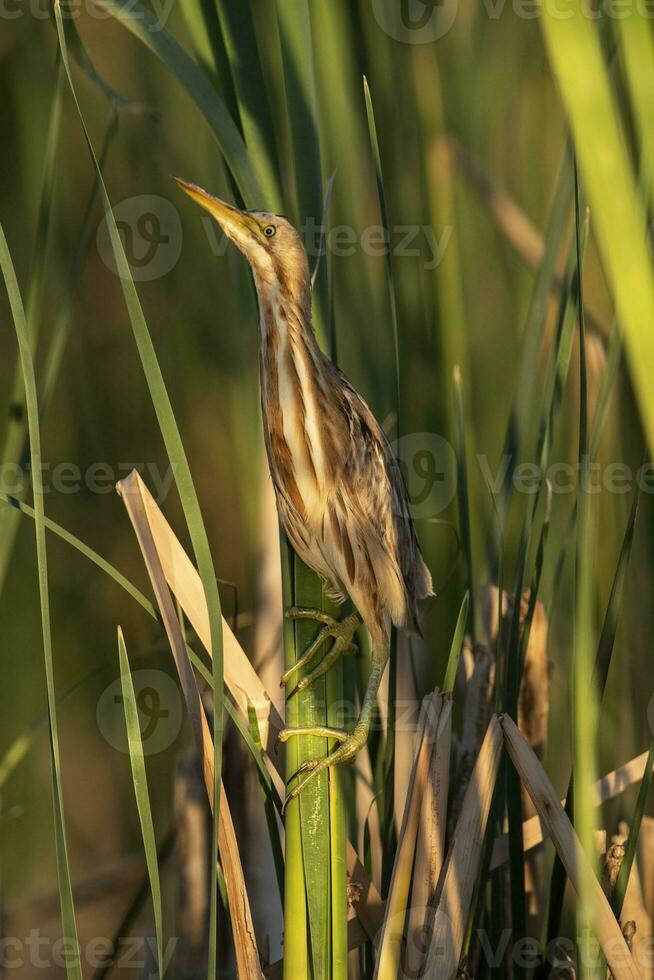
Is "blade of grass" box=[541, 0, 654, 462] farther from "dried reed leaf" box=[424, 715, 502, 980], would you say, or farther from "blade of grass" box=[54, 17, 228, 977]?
"dried reed leaf" box=[424, 715, 502, 980]

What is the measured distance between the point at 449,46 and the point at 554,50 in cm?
104

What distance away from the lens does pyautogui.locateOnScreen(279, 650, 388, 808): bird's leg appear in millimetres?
960

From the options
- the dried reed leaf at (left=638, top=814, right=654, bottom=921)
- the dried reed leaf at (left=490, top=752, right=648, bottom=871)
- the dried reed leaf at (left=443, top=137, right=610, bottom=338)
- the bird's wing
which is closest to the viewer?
the bird's wing

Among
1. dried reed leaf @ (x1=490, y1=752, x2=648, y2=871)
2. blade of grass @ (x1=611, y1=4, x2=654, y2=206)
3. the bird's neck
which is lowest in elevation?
dried reed leaf @ (x1=490, y1=752, x2=648, y2=871)

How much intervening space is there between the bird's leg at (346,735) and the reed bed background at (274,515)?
0.02 metres

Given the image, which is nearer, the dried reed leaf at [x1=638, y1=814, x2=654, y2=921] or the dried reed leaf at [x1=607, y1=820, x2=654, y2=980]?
the dried reed leaf at [x1=607, y1=820, x2=654, y2=980]

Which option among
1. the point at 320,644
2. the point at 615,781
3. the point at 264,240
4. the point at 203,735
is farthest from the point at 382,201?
the point at 615,781

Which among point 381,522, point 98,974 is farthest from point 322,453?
point 98,974

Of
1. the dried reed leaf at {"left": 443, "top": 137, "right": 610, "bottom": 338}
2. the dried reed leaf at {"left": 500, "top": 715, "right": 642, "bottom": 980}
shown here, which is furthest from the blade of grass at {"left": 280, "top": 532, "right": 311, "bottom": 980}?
the dried reed leaf at {"left": 443, "top": 137, "right": 610, "bottom": 338}

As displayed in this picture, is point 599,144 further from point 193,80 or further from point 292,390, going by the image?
point 292,390

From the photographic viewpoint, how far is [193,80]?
3.02ft

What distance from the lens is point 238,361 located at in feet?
4.70

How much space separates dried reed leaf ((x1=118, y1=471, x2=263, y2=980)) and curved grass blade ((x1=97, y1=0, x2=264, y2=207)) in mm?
345

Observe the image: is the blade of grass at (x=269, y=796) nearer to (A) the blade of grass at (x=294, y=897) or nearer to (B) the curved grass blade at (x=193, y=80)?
(A) the blade of grass at (x=294, y=897)
